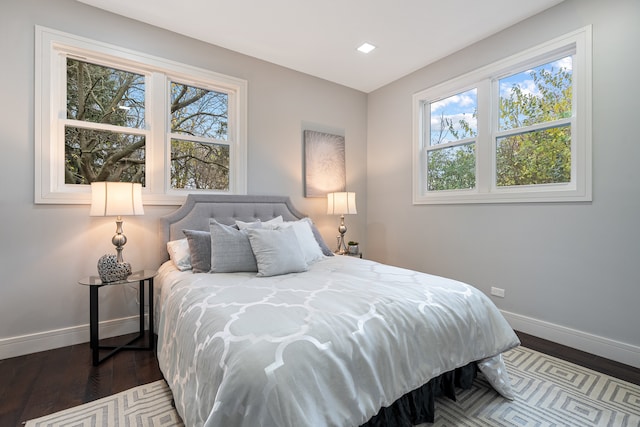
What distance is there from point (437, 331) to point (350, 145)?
10.3 feet

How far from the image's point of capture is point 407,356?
139 cm

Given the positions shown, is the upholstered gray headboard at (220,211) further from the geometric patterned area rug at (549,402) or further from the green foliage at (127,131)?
the geometric patterned area rug at (549,402)

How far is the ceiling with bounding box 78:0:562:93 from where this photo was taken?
2514mm

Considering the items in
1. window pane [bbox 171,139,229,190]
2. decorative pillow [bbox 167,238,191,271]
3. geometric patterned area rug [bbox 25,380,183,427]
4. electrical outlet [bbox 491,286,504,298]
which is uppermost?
window pane [bbox 171,139,229,190]

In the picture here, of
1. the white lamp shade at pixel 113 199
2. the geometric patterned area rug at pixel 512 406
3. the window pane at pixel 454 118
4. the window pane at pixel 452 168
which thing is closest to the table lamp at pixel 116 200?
the white lamp shade at pixel 113 199

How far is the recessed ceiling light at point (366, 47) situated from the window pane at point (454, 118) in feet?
3.53

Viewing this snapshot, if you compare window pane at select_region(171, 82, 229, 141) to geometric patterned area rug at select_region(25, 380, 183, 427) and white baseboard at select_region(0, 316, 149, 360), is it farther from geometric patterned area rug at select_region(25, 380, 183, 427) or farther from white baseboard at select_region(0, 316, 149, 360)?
geometric patterned area rug at select_region(25, 380, 183, 427)

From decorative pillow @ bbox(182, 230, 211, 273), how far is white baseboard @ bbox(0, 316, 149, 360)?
1002 mm

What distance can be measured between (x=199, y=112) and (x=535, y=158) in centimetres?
333

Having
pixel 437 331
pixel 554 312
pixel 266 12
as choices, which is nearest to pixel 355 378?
pixel 437 331

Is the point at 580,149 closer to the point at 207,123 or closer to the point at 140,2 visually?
the point at 207,123

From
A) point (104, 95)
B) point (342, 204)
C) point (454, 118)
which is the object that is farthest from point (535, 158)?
point (104, 95)

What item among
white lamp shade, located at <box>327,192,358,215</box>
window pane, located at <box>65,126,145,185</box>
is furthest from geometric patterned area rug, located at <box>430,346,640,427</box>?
window pane, located at <box>65,126,145,185</box>

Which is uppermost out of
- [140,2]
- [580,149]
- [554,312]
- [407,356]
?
[140,2]
